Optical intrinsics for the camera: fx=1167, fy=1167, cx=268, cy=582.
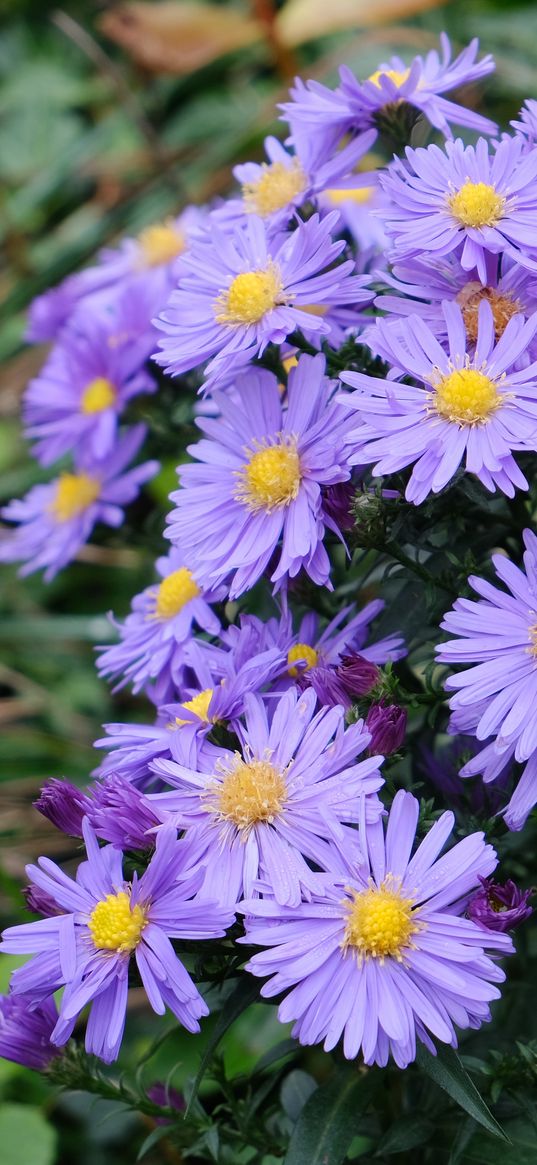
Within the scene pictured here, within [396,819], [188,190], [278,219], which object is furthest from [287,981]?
[188,190]

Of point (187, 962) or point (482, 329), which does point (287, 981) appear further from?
point (482, 329)

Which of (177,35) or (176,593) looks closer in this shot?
(176,593)

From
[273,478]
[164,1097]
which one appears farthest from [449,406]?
[164,1097]

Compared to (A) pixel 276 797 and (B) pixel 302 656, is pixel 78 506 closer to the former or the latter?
(B) pixel 302 656

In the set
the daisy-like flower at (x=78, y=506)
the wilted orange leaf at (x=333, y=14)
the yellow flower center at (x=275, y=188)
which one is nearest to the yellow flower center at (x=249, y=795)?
the yellow flower center at (x=275, y=188)

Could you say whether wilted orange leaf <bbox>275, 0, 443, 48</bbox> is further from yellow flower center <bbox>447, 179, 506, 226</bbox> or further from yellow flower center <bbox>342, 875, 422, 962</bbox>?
yellow flower center <bbox>342, 875, 422, 962</bbox>

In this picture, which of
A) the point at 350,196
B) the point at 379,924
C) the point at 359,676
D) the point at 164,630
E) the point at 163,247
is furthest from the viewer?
the point at 163,247
